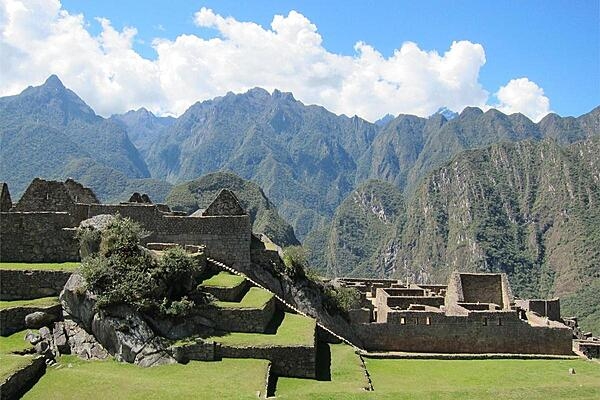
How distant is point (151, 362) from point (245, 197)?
119 metres

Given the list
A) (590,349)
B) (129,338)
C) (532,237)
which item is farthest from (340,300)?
(532,237)

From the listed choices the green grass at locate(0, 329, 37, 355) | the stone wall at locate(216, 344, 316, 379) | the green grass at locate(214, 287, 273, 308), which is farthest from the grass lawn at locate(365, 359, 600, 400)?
the green grass at locate(0, 329, 37, 355)

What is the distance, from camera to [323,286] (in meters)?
25.2

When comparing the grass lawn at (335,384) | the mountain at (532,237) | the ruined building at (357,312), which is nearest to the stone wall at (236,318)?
the grass lawn at (335,384)

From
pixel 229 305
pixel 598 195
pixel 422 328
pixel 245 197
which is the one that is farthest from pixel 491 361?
pixel 598 195

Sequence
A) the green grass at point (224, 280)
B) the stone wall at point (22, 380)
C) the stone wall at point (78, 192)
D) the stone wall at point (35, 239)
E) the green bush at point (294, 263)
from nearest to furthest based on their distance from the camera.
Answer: the stone wall at point (22, 380)
the green grass at point (224, 280)
the stone wall at point (35, 239)
the green bush at point (294, 263)
the stone wall at point (78, 192)

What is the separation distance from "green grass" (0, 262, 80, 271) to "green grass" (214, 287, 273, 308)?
496 centimetres

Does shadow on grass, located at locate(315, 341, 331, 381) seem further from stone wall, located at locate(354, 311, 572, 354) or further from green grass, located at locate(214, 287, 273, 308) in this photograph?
stone wall, located at locate(354, 311, 572, 354)

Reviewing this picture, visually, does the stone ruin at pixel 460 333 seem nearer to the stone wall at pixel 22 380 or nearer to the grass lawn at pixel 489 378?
the grass lawn at pixel 489 378

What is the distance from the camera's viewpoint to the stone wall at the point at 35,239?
19.4 meters

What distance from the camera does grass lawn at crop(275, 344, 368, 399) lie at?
13.1m

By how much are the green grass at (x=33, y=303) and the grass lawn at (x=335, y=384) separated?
7.18m

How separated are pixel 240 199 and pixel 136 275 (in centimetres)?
11246

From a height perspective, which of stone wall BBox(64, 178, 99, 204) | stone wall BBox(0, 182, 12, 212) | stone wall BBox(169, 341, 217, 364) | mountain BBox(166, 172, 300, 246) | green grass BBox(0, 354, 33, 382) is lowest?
green grass BBox(0, 354, 33, 382)
